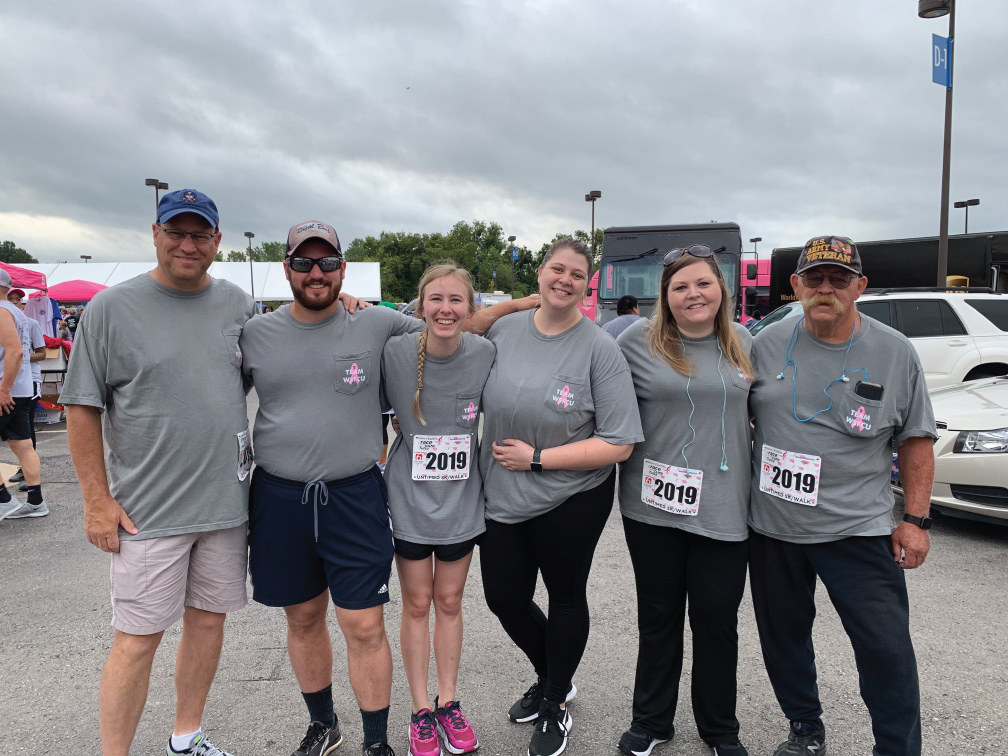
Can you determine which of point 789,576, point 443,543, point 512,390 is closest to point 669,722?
point 789,576

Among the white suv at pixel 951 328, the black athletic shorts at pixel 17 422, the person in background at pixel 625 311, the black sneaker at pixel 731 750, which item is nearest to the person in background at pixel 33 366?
the black athletic shorts at pixel 17 422

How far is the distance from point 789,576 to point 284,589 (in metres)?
1.85

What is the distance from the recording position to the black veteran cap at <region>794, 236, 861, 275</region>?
225 cm

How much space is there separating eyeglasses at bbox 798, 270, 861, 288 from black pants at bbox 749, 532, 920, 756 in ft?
2.93

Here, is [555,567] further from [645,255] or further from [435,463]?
[645,255]

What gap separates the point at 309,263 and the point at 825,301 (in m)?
1.84

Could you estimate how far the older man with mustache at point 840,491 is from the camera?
2146mm

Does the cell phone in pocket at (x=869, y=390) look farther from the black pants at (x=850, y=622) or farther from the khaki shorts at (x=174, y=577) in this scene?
the khaki shorts at (x=174, y=577)

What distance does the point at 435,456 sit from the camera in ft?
7.80

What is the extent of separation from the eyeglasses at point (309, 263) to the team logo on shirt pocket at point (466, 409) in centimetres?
66

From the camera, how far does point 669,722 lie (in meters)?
2.42

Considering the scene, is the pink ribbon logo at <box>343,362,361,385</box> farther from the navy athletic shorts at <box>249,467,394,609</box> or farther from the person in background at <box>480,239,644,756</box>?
the person in background at <box>480,239,644,756</box>

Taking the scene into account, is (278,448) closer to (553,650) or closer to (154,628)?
(154,628)

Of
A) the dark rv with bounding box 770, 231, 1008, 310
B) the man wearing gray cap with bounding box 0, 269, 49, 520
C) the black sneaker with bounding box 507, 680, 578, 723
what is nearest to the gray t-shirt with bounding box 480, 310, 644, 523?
the black sneaker with bounding box 507, 680, 578, 723
